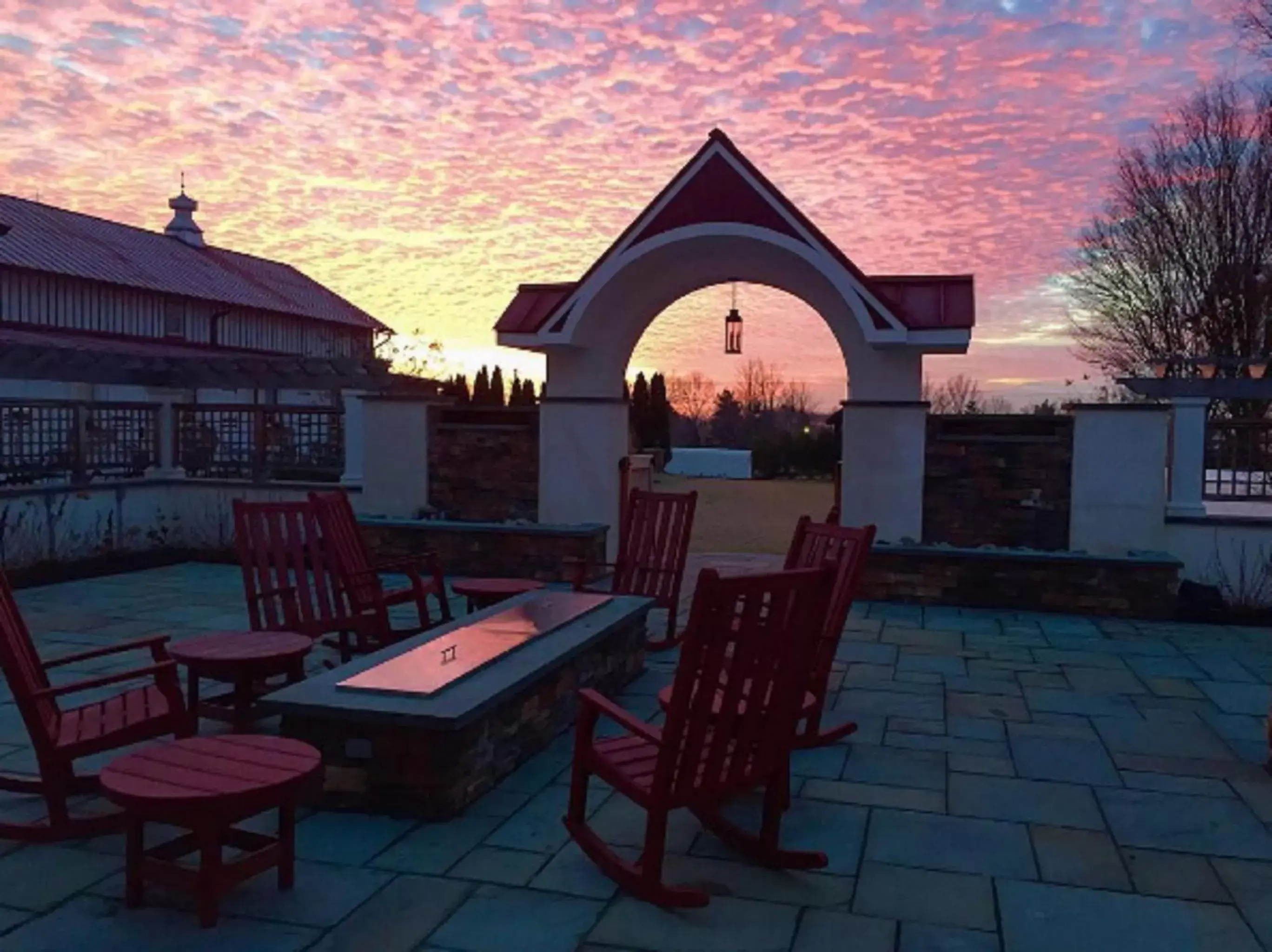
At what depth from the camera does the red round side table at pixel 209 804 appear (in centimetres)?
297

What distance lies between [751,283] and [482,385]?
70.5 ft

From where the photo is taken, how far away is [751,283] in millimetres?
10000

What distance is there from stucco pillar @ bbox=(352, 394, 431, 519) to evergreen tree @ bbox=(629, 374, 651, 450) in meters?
18.4

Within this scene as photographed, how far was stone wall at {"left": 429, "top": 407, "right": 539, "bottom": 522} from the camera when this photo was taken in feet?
35.6

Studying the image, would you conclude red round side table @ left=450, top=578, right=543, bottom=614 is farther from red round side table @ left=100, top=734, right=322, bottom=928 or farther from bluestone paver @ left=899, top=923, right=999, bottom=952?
bluestone paver @ left=899, top=923, right=999, bottom=952

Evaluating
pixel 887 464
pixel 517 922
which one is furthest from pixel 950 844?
pixel 887 464

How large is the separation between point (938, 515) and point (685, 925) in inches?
273

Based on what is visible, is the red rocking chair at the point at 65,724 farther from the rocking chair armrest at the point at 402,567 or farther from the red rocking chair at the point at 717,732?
the rocking chair armrest at the point at 402,567

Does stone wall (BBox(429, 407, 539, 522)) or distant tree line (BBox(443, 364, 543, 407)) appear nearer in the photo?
stone wall (BBox(429, 407, 539, 522))

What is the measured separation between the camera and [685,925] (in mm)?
3137

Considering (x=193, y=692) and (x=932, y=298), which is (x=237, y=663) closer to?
(x=193, y=692)

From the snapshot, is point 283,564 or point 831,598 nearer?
point 831,598

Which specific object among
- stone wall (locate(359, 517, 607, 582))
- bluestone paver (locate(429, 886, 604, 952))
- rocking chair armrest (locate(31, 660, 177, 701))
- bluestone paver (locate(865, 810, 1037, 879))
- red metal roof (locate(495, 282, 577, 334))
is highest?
red metal roof (locate(495, 282, 577, 334))

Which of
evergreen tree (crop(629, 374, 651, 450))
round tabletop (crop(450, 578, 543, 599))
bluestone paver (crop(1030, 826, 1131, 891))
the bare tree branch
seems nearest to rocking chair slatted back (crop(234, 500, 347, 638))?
round tabletop (crop(450, 578, 543, 599))
